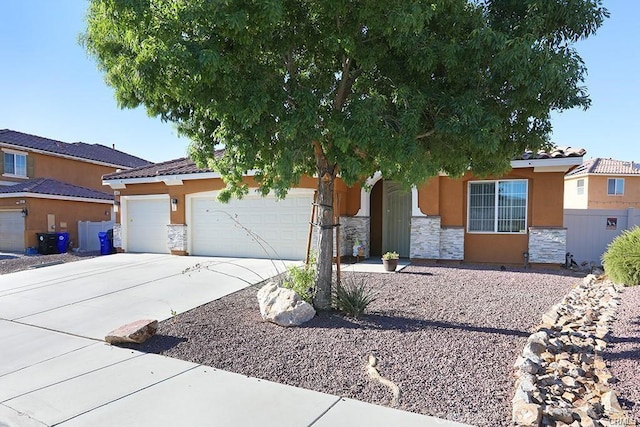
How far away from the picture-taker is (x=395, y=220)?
14375mm

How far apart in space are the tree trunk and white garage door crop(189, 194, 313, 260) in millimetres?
6407

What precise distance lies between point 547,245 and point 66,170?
28.2 meters

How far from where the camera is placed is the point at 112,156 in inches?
1198

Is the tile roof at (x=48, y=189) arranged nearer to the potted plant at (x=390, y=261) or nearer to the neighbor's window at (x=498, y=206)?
the potted plant at (x=390, y=261)

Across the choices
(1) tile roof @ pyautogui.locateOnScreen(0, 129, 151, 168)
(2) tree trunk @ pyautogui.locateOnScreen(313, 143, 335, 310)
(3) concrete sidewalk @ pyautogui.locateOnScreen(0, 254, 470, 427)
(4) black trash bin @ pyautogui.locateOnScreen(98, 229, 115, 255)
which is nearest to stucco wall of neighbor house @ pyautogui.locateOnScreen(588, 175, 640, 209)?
(2) tree trunk @ pyautogui.locateOnScreen(313, 143, 335, 310)

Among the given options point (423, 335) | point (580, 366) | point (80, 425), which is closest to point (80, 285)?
point (80, 425)

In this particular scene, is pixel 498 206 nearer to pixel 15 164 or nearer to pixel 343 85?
pixel 343 85

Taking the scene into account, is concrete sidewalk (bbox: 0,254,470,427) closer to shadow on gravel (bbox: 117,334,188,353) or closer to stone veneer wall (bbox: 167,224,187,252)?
shadow on gravel (bbox: 117,334,188,353)

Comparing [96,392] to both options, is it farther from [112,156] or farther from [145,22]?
[112,156]

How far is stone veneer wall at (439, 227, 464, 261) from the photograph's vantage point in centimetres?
1266

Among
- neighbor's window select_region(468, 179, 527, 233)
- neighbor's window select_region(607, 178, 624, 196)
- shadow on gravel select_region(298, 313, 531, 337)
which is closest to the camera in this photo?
shadow on gravel select_region(298, 313, 531, 337)

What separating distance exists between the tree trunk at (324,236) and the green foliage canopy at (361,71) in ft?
2.05

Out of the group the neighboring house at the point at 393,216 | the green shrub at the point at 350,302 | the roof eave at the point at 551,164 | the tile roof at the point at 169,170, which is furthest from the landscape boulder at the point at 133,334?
the roof eave at the point at 551,164

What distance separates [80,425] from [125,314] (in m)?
3.96
